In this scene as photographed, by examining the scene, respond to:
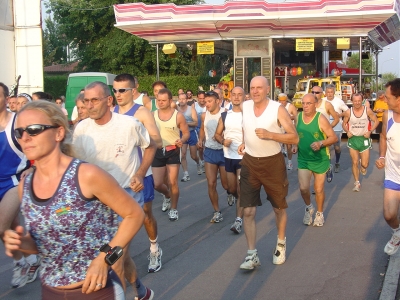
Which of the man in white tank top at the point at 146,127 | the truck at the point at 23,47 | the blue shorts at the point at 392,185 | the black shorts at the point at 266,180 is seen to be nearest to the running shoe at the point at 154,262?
the man in white tank top at the point at 146,127

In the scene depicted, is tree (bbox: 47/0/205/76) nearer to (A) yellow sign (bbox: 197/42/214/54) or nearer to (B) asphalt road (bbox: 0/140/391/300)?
(A) yellow sign (bbox: 197/42/214/54)

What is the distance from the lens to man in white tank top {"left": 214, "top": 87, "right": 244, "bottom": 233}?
806 centimetres

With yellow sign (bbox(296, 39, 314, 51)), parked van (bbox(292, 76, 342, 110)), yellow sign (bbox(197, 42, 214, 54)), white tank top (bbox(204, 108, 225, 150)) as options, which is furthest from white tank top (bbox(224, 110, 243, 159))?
yellow sign (bbox(197, 42, 214, 54))

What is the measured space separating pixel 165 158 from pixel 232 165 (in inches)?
43.9

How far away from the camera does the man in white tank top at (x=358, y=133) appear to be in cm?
1134

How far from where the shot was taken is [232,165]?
8180 mm

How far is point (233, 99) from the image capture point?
8102mm

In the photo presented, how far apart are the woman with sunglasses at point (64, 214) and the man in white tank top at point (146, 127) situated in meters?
2.83

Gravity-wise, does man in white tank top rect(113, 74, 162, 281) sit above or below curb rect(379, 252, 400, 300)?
above

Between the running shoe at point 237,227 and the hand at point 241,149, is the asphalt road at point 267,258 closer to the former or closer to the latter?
the running shoe at point 237,227

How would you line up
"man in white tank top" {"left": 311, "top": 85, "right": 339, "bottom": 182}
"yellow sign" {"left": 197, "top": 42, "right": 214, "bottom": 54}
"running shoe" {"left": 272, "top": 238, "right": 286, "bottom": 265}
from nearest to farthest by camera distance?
"running shoe" {"left": 272, "top": 238, "right": 286, "bottom": 265}, "man in white tank top" {"left": 311, "top": 85, "right": 339, "bottom": 182}, "yellow sign" {"left": 197, "top": 42, "right": 214, "bottom": 54}

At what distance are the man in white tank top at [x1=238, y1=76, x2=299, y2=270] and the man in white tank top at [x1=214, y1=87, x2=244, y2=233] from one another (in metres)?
1.63

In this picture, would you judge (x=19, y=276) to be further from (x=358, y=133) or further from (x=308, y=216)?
(x=358, y=133)

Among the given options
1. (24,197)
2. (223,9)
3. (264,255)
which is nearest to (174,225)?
(264,255)
